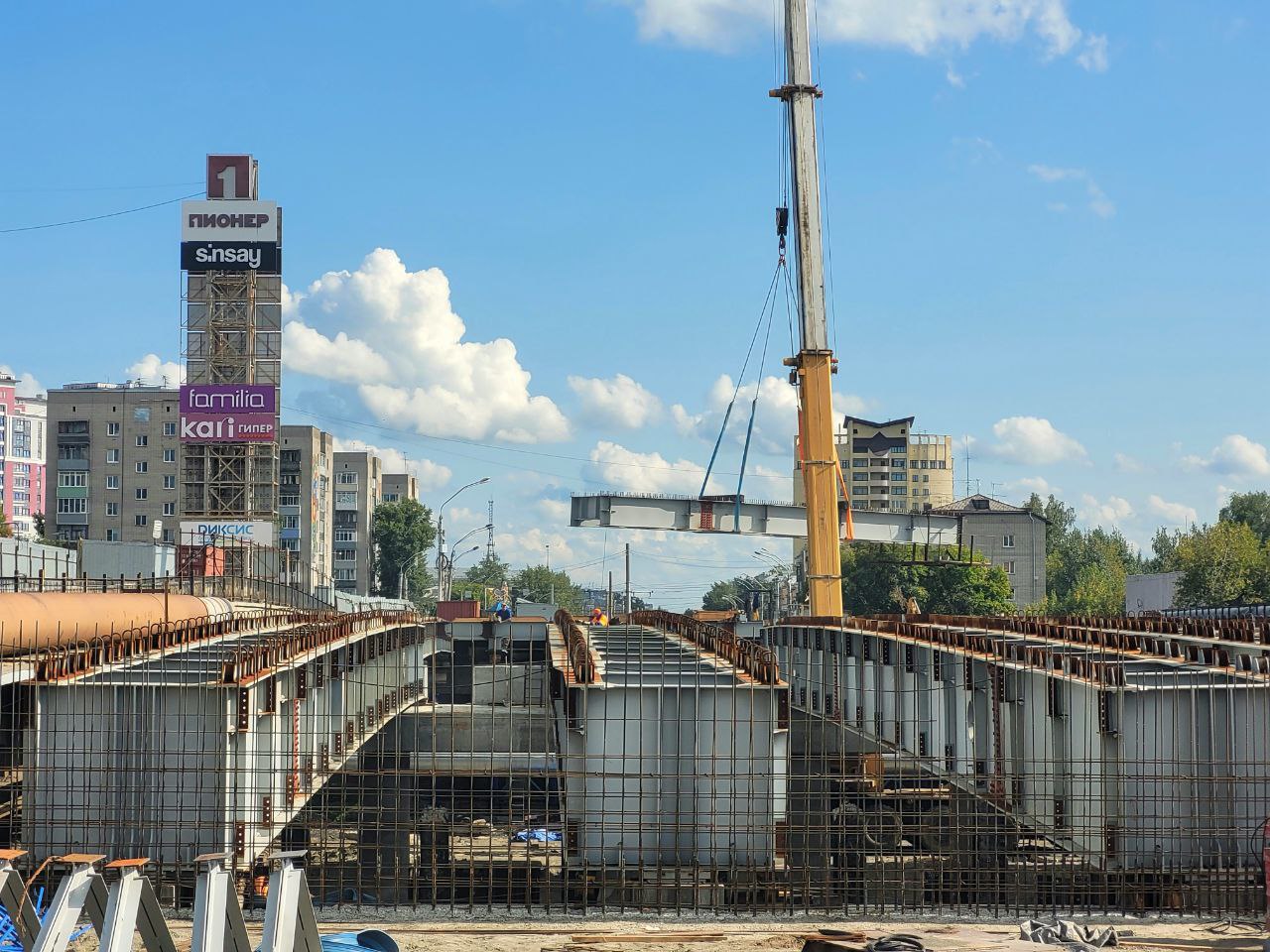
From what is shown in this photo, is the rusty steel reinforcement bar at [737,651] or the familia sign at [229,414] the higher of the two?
the familia sign at [229,414]

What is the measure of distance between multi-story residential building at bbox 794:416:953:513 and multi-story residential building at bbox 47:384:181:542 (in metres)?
97.5

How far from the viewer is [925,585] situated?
101500 millimetres

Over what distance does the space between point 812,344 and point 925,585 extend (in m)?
68.7

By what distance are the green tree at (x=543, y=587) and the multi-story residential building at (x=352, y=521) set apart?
32006 millimetres

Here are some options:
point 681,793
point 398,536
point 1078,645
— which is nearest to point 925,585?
point 398,536

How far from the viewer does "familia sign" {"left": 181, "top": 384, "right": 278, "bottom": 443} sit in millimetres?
74500

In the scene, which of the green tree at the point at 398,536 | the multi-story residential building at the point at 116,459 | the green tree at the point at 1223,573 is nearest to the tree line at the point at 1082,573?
the green tree at the point at 1223,573

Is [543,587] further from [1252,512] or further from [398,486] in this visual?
[1252,512]

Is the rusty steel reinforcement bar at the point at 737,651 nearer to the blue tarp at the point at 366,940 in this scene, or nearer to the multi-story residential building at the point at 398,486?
the blue tarp at the point at 366,940

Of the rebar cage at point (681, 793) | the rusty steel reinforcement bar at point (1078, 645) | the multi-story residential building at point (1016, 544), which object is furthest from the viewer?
the multi-story residential building at point (1016, 544)

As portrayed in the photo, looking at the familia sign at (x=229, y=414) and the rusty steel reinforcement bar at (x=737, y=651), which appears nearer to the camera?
the rusty steel reinforcement bar at (x=737, y=651)

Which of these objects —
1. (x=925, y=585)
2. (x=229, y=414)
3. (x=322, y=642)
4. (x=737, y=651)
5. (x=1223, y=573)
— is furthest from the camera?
(x=925, y=585)

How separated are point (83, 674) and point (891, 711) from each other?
56.6 ft

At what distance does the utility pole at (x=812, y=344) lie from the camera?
35.3 metres
